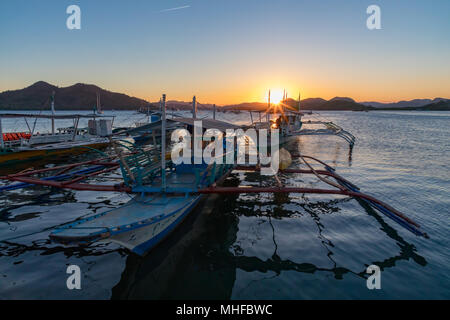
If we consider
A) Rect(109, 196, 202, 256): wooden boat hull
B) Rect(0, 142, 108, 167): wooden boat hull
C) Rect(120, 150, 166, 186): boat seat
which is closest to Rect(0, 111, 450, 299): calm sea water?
Rect(109, 196, 202, 256): wooden boat hull

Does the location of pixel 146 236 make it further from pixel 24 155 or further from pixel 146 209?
pixel 24 155

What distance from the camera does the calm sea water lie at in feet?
20.5

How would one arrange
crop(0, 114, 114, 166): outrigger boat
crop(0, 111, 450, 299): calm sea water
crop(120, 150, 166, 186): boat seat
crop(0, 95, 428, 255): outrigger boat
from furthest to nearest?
crop(0, 114, 114, 166): outrigger boat < crop(120, 150, 166, 186): boat seat < crop(0, 111, 450, 299): calm sea water < crop(0, 95, 428, 255): outrigger boat

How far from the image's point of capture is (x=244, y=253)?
802 centimetres

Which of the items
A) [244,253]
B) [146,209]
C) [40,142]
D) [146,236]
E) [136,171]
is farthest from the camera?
[40,142]

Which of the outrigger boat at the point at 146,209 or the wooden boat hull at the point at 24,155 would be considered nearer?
the outrigger boat at the point at 146,209

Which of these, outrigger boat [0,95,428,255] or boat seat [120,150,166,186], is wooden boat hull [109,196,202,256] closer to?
outrigger boat [0,95,428,255]

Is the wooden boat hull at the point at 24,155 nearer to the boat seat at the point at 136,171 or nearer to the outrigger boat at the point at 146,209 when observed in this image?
the outrigger boat at the point at 146,209

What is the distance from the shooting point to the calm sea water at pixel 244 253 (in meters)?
6.25

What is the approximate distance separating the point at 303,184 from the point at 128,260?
12.5 meters

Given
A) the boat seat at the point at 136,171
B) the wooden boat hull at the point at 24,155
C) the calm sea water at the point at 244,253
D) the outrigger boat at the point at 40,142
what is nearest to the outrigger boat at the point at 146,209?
the boat seat at the point at 136,171

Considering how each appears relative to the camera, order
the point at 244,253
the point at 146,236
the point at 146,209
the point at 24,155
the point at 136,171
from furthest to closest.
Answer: the point at 24,155
the point at 136,171
the point at 244,253
the point at 146,209
the point at 146,236

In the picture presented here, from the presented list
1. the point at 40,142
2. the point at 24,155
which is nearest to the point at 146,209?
the point at 24,155

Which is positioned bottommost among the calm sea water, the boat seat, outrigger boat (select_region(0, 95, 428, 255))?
the calm sea water
